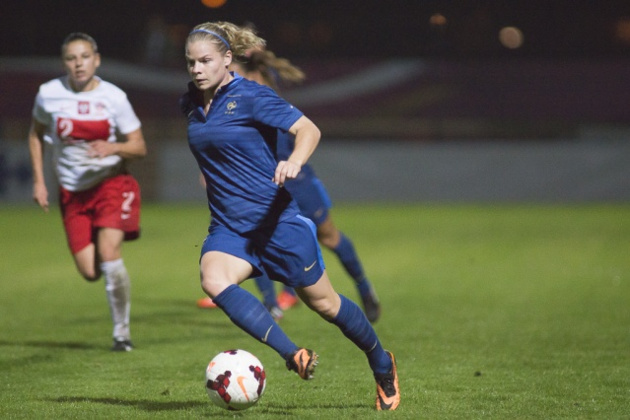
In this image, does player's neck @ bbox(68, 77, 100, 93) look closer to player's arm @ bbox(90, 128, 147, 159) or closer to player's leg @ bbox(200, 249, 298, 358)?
player's arm @ bbox(90, 128, 147, 159)

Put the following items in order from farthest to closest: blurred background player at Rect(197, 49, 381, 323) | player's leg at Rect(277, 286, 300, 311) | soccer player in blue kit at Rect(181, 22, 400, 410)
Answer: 1. player's leg at Rect(277, 286, 300, 311)
2. blurred background player at Rect(197, 49, 381, 323)
3. soccer player in blue kit at Rect(181, 22, 400, 410)

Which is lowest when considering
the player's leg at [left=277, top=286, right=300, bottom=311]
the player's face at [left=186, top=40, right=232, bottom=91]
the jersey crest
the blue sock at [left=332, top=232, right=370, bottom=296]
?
the player's leg at [left=277, top=286, right=300, bottom=311]

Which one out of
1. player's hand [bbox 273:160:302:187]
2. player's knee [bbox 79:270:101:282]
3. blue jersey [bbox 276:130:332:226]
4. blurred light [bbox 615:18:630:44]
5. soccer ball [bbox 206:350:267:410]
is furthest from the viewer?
blurred light [bbox 615:18:630:44]

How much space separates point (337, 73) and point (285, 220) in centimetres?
1921

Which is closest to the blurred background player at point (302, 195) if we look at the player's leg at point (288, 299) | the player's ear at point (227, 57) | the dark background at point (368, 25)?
the player's leg at point (288, 299)

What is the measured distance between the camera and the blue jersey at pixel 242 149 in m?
5.12

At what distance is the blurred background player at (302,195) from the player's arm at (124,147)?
3.42ft

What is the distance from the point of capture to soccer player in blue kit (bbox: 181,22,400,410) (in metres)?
5.05

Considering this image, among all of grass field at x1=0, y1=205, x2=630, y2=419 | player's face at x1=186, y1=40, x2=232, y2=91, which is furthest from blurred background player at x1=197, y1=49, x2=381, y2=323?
player's face at x1=186, y1=40, x2=232, y2=91

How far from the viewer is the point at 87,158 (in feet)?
24.3

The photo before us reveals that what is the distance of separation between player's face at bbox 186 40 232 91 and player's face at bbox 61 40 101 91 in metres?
2.18

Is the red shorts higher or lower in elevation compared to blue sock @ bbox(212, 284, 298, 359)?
lower

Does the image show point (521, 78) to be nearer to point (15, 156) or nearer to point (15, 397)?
point (15, 156)

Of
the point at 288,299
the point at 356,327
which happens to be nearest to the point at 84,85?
the point at 356,327
